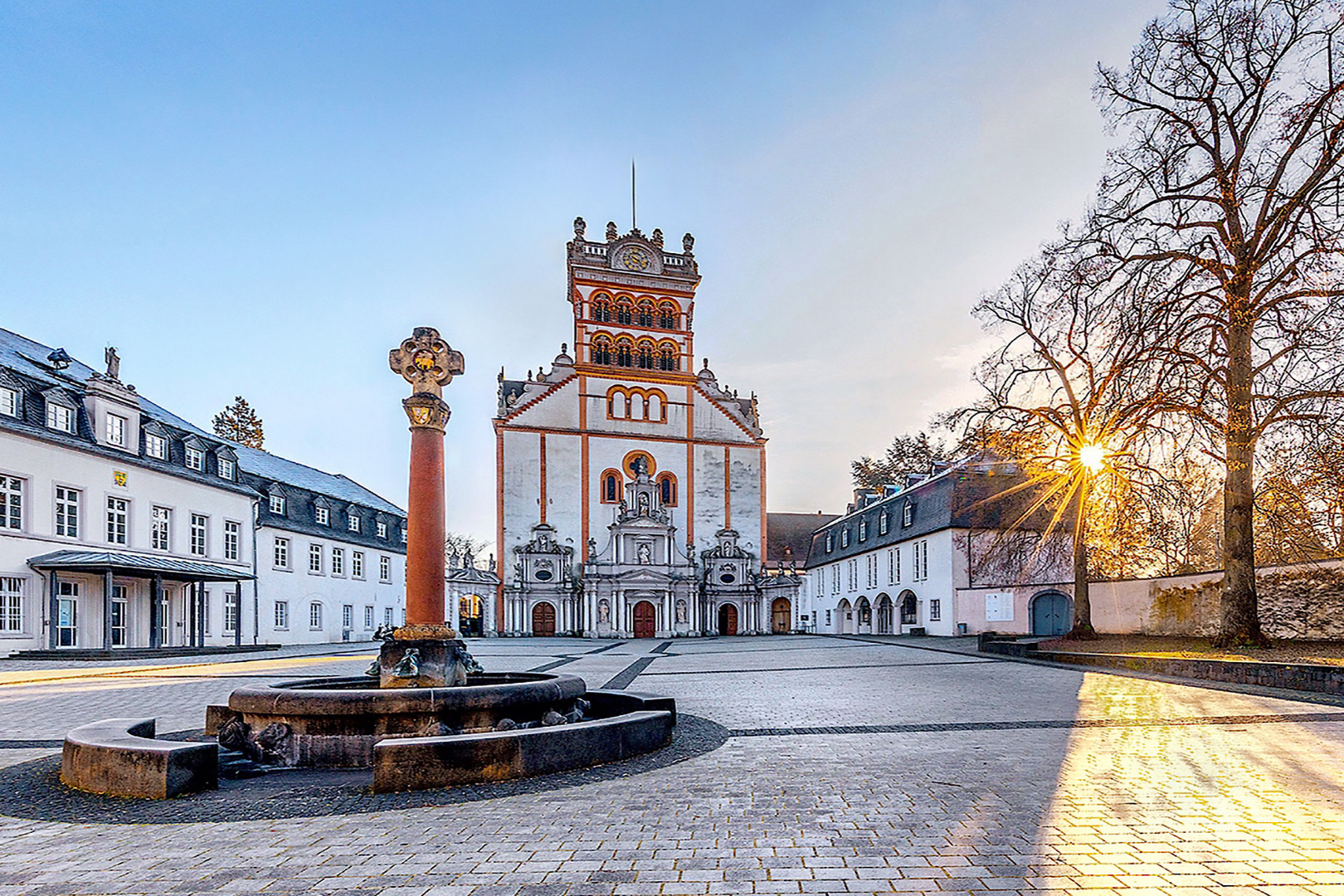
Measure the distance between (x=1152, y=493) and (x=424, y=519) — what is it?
16.5 metres

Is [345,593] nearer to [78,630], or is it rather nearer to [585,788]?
[78,630]

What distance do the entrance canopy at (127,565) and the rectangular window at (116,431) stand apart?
A: 384cm

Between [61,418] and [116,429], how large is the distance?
8.93 feet

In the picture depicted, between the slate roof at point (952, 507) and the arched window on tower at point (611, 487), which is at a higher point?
the arched window on tower at point (611, 487)

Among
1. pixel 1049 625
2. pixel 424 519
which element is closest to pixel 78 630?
pixel 424 519

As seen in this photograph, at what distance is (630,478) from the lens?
56.3 meters

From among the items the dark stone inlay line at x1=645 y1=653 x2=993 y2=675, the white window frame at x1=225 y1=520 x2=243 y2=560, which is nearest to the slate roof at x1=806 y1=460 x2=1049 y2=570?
the dark stone inlay line at x1=645 y1=653 x2=993 y2=675

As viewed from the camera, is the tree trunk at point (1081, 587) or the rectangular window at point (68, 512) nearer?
the tree trunk at point (1081, 587)

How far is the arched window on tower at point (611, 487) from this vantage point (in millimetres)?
55719

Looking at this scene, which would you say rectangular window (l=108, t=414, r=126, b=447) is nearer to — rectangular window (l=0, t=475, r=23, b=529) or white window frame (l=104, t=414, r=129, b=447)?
white window frame (l=104, t=414, r=129, b=447)

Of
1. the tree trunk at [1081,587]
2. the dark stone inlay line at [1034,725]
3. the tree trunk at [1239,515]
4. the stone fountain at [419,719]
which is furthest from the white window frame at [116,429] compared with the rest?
the tree trunk at [1239,515]

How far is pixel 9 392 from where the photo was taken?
26.9 metres

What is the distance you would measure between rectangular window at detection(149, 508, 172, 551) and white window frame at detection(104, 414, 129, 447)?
291 cm

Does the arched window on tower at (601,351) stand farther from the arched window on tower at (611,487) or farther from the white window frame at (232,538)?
the white window frame at (232,538)
